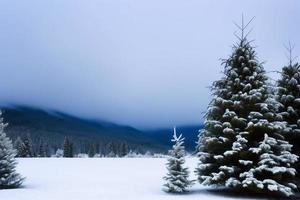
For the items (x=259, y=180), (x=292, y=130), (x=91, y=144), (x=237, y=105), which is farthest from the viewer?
(x=91, y=144)

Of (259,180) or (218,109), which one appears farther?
(218,109)

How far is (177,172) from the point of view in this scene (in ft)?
63.4

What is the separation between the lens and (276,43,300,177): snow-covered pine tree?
21625mm

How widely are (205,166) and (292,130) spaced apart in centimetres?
554

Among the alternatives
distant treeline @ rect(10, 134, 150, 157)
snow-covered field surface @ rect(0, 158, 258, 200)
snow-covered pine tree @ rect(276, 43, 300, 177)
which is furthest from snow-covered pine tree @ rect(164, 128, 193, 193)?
distant treeline @ rect(10, 134, 150, 157)

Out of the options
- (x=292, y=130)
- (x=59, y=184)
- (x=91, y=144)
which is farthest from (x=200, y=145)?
(x=91, y=144)

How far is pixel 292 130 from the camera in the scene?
21562 millimetres

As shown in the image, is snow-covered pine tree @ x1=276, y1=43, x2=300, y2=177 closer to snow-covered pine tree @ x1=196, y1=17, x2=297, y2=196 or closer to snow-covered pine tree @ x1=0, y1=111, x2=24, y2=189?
snow-covered pine tree @ x1=196, y1=17, x2=297, y2=196

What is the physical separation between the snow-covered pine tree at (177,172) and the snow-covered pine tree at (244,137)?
910mm

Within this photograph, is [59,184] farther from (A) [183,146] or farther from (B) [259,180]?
(B) [259,180]

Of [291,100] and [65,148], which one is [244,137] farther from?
[65,148]

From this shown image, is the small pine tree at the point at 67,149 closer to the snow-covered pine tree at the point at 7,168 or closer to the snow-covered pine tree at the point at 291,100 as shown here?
the snow-covered pine tree at the point at 7,168

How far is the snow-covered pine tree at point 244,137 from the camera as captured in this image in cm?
1839

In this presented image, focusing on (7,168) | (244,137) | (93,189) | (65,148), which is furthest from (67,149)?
(244,137)
